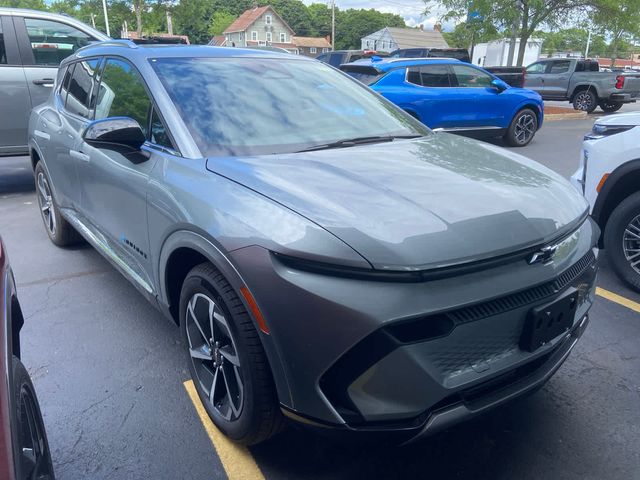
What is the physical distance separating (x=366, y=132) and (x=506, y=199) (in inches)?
42.7

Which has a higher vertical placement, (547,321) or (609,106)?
(547,321)

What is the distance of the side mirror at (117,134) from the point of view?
2605 millimetres

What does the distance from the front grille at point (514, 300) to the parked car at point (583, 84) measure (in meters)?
16.9

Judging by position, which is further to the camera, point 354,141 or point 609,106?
point 609,106

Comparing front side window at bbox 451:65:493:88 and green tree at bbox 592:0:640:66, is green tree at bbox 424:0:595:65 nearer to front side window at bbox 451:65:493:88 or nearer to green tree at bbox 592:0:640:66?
green tree at bbox 592:0:640:66

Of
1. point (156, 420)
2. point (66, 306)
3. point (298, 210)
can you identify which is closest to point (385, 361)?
point (298, 210)

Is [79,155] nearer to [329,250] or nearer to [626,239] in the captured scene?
[329,250]

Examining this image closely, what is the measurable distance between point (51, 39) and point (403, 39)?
8003 cm

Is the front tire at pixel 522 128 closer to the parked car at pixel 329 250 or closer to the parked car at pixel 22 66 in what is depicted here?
the parked car at pixel 329 250

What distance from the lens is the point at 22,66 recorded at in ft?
21.4

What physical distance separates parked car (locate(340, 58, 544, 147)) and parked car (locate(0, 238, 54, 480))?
7988 mm

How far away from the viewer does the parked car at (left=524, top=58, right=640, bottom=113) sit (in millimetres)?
16156

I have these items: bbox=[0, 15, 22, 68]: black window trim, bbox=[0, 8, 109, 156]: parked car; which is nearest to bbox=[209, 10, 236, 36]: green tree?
bbox=[0, 8, 109, 156]: parked car

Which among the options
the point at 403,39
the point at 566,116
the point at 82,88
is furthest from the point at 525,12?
the point at 403,39
